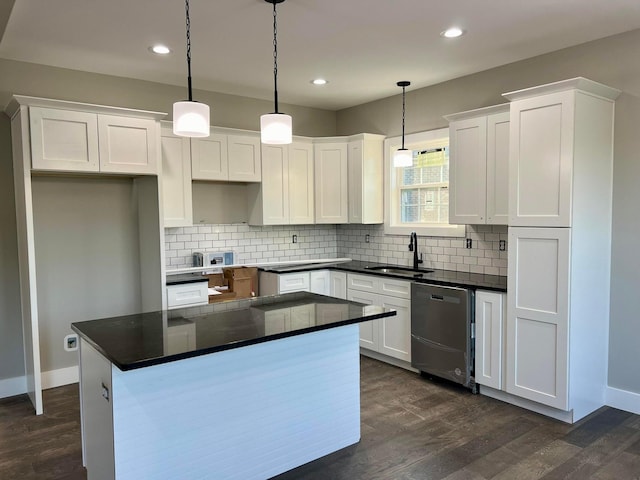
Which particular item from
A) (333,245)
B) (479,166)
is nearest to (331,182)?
(333,245)

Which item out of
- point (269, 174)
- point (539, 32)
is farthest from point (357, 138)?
point (539, 32)

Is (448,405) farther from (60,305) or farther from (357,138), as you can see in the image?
(60,305)

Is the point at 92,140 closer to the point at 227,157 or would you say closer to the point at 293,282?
the point at 227,157

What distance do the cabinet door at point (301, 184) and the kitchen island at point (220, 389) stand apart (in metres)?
2.31

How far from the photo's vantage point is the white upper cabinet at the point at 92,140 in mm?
3531

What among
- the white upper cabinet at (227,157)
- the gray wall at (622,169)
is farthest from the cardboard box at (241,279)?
the gray wall at (622,169)

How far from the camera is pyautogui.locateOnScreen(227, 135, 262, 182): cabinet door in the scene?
4785mm

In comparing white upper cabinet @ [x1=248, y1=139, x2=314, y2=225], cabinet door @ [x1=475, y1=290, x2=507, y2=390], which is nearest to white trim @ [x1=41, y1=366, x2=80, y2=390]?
white upper cabinet @ [x1=248, y1=139, x2=314, y2=225]

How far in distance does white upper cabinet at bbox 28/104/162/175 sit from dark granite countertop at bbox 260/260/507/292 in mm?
1756

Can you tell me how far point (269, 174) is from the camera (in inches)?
199

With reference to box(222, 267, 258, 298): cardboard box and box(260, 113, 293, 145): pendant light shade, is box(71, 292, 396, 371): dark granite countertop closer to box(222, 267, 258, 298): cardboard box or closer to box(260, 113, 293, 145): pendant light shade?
box(260, 113, 293, 145): pendant light shade

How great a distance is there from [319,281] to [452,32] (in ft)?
9.04

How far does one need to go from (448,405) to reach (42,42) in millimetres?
4036

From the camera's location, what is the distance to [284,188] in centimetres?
517
